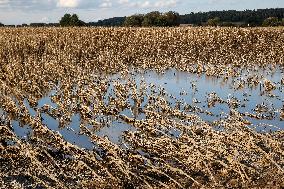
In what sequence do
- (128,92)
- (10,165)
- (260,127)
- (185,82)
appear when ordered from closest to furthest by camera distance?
(10,165) < (260,127) < (128,92) < (185,82)

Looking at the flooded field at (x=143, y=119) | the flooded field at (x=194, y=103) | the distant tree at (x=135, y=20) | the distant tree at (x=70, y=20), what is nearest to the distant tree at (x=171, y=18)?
the distant tree at (x=135, y=20)

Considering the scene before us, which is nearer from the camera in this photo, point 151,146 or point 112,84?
point 151,146

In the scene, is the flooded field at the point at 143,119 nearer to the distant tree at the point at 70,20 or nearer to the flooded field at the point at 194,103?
the flooded field at the point at 194,103

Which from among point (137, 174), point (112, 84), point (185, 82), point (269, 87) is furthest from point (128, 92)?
point (137, 174)

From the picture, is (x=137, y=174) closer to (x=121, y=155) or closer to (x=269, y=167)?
(x=121, y=155)

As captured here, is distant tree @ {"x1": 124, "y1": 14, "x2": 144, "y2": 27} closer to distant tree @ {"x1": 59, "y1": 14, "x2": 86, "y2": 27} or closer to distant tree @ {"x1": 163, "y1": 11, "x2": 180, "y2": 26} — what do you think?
distant tree @ {"x1": 163, "y1": 11, "x2": 180, "y2": 26}

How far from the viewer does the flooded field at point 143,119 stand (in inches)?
302

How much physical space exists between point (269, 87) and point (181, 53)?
10999mm

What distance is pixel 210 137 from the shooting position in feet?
30.0

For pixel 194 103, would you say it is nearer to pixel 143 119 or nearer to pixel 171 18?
pixel 143 119

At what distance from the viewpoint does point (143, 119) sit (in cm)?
1103

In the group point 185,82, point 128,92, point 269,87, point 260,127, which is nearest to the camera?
point 260,127

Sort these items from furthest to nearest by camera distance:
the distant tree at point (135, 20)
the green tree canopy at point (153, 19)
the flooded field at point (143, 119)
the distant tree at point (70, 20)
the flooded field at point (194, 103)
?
the distant tree at point (135, 20), the green tree canopy at point (153, 19), the distant tree at point (70, 20), the flooded field at point (194, 103), the flooded field at point (143, 119)

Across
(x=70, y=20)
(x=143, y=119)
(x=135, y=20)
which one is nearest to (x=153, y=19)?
(x=135, y=20)
